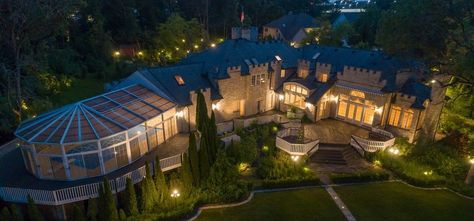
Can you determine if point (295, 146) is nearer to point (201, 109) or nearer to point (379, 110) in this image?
point (201, 109)

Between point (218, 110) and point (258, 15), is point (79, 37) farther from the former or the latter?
point (258, 15)

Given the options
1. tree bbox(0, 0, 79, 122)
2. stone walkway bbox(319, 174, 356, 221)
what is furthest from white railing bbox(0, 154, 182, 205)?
stone walkway bbox(319, 174, 356, 221)

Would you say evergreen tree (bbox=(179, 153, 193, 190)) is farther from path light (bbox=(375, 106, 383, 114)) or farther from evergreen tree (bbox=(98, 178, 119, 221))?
path light (bbox=(375, 106, 383, 114))

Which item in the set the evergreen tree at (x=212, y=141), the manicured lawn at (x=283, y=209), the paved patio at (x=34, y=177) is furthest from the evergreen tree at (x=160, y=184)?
the evergreen tree at (x=212, y=141)

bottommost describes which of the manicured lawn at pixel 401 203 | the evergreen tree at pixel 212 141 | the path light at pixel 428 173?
the manicured lawn at pixel 401 203

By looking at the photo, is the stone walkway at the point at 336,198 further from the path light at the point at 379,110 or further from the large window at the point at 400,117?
the large window at the point at 400,117

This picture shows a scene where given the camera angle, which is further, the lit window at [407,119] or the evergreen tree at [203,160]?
the lit window at [407,119]
